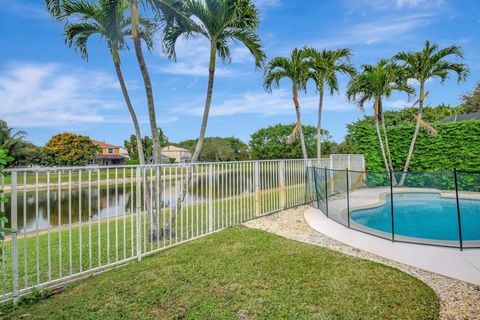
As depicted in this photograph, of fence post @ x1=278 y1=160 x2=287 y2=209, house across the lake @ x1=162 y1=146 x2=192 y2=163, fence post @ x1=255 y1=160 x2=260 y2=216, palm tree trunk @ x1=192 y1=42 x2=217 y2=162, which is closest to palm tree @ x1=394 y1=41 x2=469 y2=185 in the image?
fence post @ x1=278 y1=160 x2=287 y2=209

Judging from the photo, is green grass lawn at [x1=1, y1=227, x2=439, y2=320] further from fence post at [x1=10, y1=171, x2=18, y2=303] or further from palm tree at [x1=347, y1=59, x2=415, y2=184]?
palm tree at [x1=347, y1=59, x2=415, y2=184]

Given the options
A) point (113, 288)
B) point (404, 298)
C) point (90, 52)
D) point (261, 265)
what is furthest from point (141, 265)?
point (90, 52)

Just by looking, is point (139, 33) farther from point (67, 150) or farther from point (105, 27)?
point (67, 150)

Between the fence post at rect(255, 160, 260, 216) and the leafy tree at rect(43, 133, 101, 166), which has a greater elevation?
the leafy tree at rect(43, 133, 101, 166)

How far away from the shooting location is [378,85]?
1144 cm

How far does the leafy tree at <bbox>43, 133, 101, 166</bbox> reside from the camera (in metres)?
37.7

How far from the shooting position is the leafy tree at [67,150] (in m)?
37.7

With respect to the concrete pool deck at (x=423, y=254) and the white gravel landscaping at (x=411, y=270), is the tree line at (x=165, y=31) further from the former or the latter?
the concrete pool deck at (x=423, y=254)

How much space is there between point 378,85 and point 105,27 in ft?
34.3

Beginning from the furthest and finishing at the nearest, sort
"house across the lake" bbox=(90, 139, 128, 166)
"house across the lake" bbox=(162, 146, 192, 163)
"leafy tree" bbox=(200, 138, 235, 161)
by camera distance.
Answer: "house across the lake" bbox=(162, 146, 192, 163), "leafy tree" bbox=(200, 138, 235, 161), "house across the lake" bbox=(90, 139, 128, 166)

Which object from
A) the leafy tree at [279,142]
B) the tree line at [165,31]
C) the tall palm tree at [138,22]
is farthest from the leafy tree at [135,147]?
the tall palm tree at [138,22]

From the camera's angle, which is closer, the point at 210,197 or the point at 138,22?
the point at 138,22

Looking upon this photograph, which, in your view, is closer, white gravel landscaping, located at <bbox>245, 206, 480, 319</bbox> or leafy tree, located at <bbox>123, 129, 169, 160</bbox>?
white gravel landscaping, located at <bbox>245, 206, 480, 319</bbox>

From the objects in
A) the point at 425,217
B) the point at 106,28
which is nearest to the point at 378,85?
the point at 425,217
